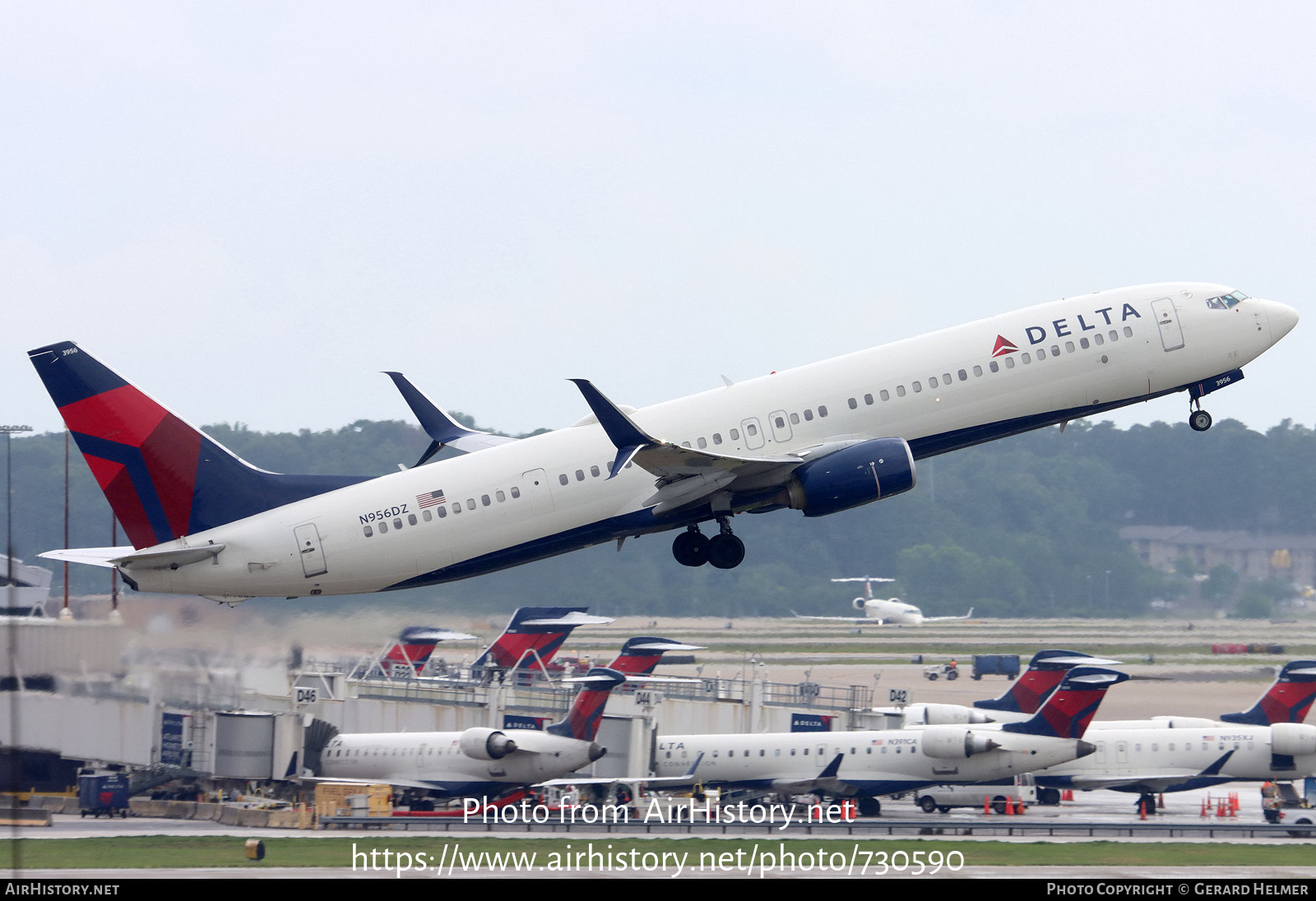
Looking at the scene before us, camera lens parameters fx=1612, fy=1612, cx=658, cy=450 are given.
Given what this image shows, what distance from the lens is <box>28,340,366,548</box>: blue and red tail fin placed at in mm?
42562

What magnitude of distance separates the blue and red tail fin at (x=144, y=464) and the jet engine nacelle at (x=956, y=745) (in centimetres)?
2511

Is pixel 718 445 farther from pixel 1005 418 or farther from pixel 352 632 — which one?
pixel 352 632

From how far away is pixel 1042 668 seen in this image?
2480 inches

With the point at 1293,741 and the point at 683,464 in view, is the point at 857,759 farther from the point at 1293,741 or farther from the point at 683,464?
the point at 683,464

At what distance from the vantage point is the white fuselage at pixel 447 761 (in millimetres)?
57625

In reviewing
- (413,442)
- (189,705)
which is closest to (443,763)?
(189,705)

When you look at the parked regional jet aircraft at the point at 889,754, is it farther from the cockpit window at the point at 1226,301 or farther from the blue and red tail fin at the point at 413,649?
the cockpit window at the point at 1226,301

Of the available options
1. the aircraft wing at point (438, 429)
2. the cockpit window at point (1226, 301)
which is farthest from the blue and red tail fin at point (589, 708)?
the cockpit window at point (1226, 301)

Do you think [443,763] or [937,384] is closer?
[937,384]

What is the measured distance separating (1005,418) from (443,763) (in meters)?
25.7

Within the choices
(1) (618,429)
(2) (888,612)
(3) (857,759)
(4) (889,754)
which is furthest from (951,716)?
(2) (888,612)

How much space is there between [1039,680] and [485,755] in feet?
71.8

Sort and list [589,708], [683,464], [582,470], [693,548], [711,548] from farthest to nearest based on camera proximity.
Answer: [589,708], [693,548], [711,548], [582,470], [683,464]

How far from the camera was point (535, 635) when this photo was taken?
218 feet
